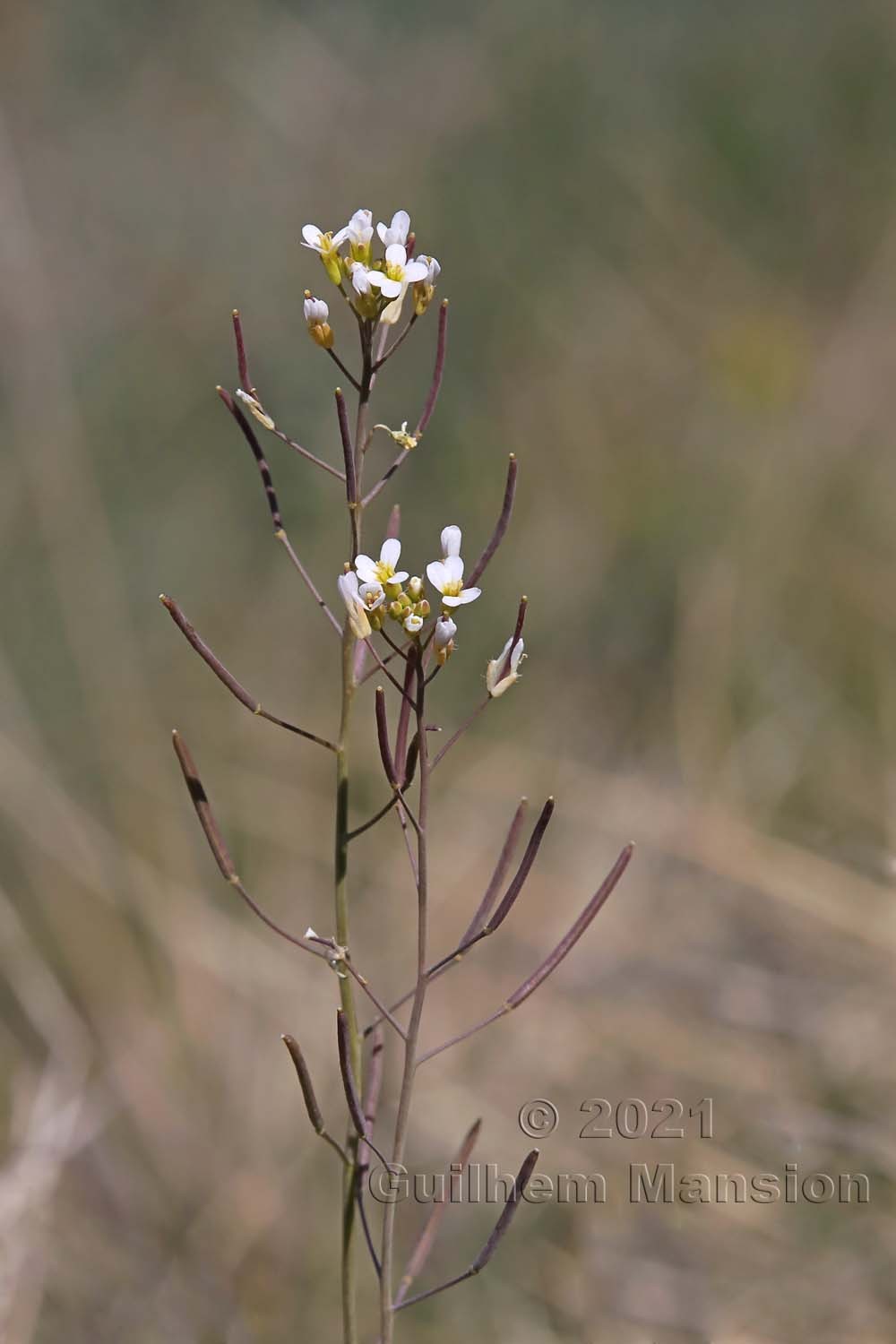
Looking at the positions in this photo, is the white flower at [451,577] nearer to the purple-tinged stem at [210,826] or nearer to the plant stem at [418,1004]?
the plant stem at [418,1004]

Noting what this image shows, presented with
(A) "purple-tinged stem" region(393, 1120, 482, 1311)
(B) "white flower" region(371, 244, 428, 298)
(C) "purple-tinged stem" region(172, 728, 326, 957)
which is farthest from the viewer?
(A) "purple-tinged stem" region(393, 1120, 482, 1311)

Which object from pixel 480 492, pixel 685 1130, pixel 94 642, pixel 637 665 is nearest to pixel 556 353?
pixel 480 492

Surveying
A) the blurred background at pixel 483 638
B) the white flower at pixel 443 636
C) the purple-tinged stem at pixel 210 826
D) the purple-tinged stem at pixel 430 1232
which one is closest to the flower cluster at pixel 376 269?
the white flower at pixel 443 636

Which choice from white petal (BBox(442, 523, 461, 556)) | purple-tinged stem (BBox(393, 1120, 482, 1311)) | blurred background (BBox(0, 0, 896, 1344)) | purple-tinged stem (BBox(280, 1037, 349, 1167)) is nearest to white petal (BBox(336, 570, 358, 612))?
white petal (BBox(442, 523, 461, 556))

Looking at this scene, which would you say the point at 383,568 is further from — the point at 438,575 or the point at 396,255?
the point at 396,255

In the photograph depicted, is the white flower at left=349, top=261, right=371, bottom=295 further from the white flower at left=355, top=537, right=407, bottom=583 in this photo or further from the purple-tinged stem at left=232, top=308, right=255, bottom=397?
the white flower at left=355, top=537, right=407, bottom=583

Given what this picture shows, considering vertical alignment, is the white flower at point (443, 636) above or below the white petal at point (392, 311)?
below
